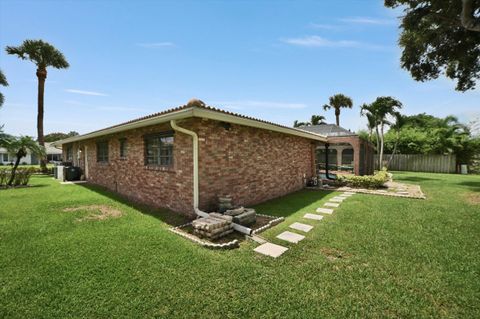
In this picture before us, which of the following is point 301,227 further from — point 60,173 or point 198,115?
point 60,173

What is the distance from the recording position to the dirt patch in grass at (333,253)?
364 centimetres

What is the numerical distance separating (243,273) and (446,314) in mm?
2366

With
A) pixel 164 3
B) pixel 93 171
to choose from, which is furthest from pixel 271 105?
pixel 93 171

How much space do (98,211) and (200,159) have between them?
3.75m

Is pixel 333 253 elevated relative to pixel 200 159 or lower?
lower

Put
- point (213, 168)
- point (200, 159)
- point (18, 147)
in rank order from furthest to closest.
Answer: point (18, 147) < point (213, 168) < point (200, 159)

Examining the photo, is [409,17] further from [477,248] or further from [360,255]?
[360,255]

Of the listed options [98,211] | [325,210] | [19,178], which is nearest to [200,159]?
[98,211]

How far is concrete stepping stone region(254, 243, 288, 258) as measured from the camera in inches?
148

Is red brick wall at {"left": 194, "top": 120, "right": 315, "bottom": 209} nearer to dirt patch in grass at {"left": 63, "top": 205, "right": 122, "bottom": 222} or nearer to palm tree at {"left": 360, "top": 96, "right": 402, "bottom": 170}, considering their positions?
dirt patch in grass at {"left": 63, "top": 205, "right": 122, "bottom": 222}

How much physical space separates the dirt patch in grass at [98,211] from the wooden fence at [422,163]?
1001 inches

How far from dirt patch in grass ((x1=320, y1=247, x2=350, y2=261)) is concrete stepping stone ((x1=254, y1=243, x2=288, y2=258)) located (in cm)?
69

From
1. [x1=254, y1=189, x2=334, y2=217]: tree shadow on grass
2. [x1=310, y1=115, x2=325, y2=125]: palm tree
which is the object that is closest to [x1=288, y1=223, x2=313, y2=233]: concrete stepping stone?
[x1=254, y1=189, x2=334, y2=217]: tree shadow on grass

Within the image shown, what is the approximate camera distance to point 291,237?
4.48 meters
